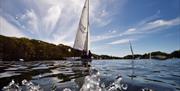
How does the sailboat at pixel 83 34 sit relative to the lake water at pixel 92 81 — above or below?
above

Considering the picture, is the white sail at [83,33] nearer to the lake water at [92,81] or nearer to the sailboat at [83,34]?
the sailboat at [83,34]

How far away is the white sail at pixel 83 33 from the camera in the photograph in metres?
61.1

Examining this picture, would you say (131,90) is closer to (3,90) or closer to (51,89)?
(51,89)

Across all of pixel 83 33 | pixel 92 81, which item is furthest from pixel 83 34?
pixel 92 81

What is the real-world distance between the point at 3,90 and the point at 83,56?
4805 centimetres

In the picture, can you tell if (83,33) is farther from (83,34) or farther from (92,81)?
(92,81)

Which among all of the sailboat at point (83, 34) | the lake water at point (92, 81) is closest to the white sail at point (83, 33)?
the sailboat at point (83, 34)

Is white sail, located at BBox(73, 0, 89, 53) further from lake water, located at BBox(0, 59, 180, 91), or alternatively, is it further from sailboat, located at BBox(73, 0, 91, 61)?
lake water, located at BBox(0, 59, 180, 91)

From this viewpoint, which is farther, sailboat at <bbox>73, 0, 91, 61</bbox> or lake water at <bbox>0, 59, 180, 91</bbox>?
sailboat at <bbox>73, 0, 91, 61</bbox>

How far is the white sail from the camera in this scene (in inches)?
2406

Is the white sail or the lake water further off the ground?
the white sail

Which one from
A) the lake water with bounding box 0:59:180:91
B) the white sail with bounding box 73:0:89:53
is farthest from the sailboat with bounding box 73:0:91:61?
the lake water with bounding box 0:59:180:91

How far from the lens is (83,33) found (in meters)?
61.8

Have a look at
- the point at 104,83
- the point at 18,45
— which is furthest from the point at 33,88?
the point at 18,45
